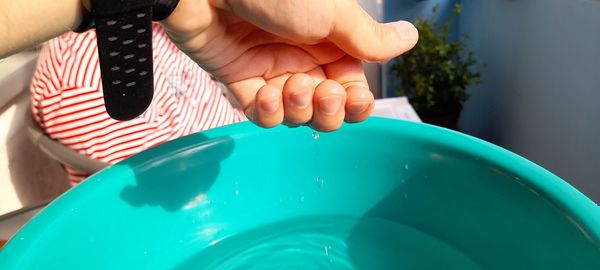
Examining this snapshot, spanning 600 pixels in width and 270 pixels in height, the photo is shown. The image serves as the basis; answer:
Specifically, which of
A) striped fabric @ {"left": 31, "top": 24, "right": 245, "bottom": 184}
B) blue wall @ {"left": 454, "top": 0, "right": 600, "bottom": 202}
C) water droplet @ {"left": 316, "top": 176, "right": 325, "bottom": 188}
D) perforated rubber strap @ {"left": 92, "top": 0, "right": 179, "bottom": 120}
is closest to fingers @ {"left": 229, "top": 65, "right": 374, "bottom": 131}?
perforated rubber strap @ {"left": 92, "top": 0, "right": 179, "bottom": 120}

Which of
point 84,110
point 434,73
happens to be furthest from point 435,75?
point 84,110

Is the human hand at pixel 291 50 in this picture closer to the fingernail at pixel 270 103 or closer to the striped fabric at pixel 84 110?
the fingernail at pixel 270 103

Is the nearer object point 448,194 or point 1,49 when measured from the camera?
point 1,49

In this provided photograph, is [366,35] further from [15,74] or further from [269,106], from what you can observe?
[15,74]

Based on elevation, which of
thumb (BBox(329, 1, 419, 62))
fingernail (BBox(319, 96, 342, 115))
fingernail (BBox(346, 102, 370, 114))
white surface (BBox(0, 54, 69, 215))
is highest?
thumb (BBox(329, 1, 419, 62))

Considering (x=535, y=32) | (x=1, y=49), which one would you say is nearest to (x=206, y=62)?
(x=1, y=49)

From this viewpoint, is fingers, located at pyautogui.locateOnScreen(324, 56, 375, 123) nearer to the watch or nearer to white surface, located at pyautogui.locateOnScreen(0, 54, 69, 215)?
the watch

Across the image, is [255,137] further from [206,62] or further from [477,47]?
[477,47]
